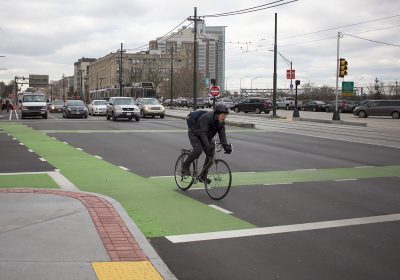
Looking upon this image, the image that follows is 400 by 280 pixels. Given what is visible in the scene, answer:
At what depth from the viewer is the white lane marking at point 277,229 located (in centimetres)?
623

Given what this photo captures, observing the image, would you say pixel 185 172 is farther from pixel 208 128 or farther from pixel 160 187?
pixel 208 128

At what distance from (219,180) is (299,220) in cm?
186

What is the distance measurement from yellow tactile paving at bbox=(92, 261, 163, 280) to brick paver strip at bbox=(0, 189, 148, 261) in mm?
162

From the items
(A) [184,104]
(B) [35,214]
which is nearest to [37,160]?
(B) [35,214]

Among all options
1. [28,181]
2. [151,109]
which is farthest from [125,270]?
[151,109]

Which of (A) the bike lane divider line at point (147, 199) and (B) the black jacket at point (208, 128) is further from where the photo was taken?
(B) the black jacket at point (208, 128)

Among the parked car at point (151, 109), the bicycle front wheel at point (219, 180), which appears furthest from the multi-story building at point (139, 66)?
→ the bicycle front wheel at point (219, 180)

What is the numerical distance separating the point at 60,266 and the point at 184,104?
280 ft

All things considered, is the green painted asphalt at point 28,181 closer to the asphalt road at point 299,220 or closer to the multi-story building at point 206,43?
the asphalt road at point 299,220

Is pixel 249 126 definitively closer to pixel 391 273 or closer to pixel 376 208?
pixel 376 208

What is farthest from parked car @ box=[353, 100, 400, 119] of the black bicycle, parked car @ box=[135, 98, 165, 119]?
the black bicycle

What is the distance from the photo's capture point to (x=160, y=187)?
9.62 m

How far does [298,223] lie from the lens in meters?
6.93

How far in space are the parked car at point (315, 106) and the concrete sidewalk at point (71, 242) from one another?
193 feet
